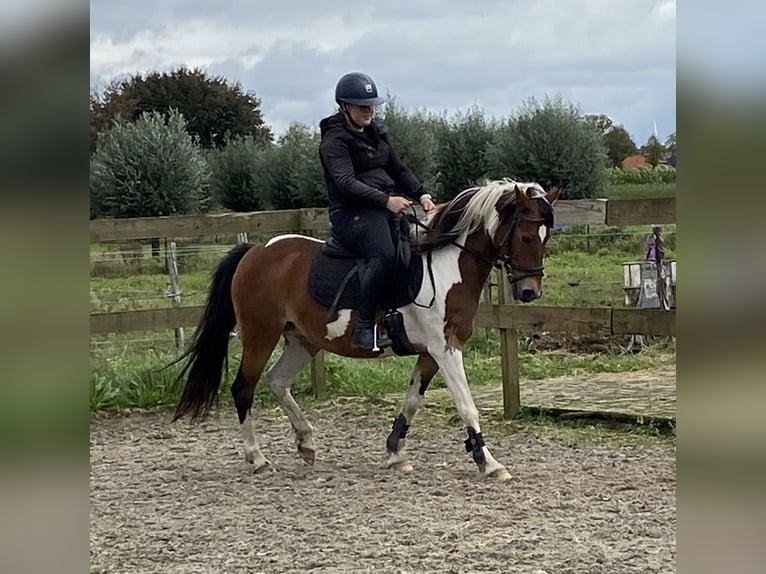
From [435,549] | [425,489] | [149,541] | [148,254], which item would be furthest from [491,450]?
[148,254]

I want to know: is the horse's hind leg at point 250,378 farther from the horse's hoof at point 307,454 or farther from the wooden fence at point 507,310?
the wooden fence at point 507,310

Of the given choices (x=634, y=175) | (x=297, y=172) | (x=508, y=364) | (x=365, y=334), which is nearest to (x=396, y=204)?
(x=365, y=334)

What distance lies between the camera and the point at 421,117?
1423 centimetres

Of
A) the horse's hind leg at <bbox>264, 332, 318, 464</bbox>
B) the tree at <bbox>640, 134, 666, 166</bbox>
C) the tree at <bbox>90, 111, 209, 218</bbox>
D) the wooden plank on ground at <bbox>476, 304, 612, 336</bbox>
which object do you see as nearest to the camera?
the tree at <bbox>640, 134, 666, 166</bbox>

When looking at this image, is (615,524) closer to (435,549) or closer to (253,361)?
(435,549)

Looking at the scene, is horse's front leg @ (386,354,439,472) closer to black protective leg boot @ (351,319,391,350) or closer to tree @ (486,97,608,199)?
black protective leg boot @ (351,319,391,350)

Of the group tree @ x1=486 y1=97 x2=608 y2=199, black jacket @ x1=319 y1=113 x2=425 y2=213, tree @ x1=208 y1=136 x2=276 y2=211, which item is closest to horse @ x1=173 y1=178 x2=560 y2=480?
black jacket @ x1=319 y1=113 x2=425 y2=213

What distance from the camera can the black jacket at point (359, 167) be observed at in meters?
4.06

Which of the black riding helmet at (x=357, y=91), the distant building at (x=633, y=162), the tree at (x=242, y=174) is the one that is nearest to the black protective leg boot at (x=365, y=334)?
the black riding helmet at (x=357, y=91)

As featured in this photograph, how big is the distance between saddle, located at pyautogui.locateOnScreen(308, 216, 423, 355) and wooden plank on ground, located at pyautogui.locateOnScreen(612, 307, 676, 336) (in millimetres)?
1393

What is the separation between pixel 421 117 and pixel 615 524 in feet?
37.3

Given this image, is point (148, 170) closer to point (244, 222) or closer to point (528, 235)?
point (244, 222)

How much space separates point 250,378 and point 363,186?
1228mm

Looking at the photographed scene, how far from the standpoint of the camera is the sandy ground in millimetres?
3107
